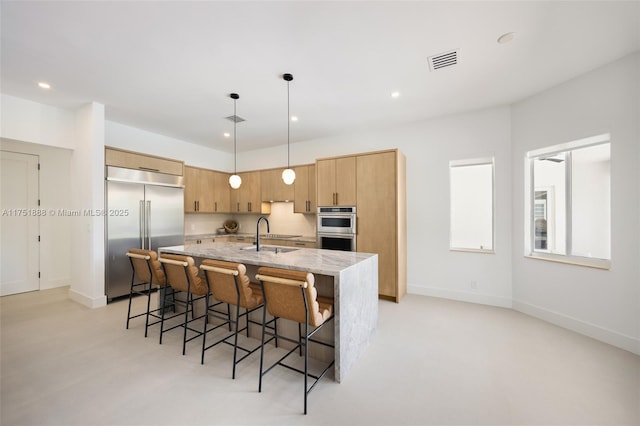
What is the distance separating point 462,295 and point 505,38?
134 inches

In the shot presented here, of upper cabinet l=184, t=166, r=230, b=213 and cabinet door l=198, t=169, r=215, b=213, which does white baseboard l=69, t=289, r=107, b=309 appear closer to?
upper cabinet l=184, t=166, r=230, b=213

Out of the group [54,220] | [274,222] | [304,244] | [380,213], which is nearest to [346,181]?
[380,213]

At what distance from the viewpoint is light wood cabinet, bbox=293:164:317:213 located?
519cm

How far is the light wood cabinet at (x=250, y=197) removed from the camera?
19.6 ft

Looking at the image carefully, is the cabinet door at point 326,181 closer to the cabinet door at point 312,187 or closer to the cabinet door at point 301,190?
the cabinet door at point 312,187

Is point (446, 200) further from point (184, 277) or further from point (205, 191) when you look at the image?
point (205, 191)

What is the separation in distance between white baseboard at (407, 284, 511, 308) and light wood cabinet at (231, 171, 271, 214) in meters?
3.54

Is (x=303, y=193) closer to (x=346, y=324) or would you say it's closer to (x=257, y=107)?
(x=257, y=107)

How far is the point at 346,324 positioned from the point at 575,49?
3377 mm

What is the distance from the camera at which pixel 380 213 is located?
4137 mm

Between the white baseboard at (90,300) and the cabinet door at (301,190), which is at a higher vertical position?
the cabinet door at (301,190)

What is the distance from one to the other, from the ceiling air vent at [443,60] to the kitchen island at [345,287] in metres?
2.13

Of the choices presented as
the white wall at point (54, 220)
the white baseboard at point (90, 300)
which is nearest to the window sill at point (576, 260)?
the white baseboard at point (90, 300)

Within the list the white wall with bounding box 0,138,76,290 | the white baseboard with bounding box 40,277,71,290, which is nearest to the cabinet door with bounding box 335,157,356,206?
the white wall with bounding box 0,138,76,290
